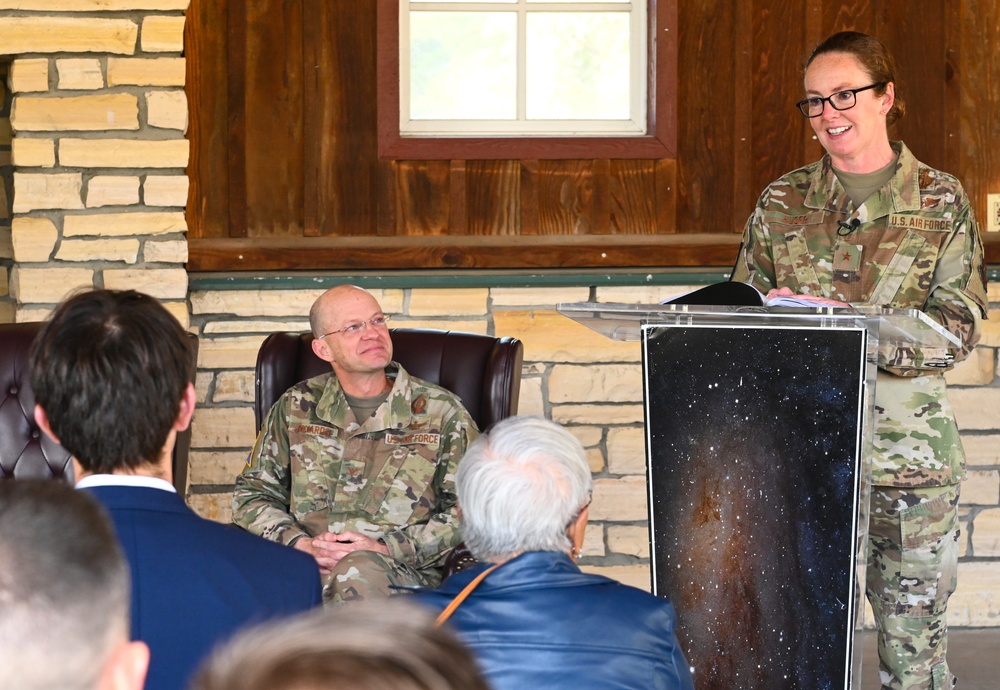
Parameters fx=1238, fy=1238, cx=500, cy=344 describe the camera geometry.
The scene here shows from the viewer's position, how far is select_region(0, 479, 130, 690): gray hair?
808 mm

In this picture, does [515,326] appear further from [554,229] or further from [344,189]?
[344,189]

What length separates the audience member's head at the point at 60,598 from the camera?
81 cm

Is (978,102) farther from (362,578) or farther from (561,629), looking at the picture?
(561,629)

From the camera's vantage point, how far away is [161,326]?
5.43ft

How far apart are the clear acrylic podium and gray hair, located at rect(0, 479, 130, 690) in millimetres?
1384

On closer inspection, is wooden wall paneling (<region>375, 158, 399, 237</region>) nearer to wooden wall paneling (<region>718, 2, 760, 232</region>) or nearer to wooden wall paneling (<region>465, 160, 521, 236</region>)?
wooden wall paneling (<region>465, 160, 521, 236</region>)

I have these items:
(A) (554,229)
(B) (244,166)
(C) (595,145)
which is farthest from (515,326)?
(B) (244,166)

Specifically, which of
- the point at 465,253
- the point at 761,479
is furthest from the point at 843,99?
the point at 465,253

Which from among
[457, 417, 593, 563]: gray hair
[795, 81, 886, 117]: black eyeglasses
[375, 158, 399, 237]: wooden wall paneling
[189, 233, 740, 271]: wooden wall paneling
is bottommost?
[457, 417, 593, 563]: gray hair

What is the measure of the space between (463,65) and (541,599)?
9.13 feet

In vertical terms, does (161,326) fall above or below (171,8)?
below

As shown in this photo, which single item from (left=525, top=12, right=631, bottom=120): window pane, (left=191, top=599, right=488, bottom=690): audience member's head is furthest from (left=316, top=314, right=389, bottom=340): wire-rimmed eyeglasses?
(left=191, top=599, right=488, bottom=690): audience member's head

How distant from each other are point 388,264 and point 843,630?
2187mm

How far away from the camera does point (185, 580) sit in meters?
1.51
